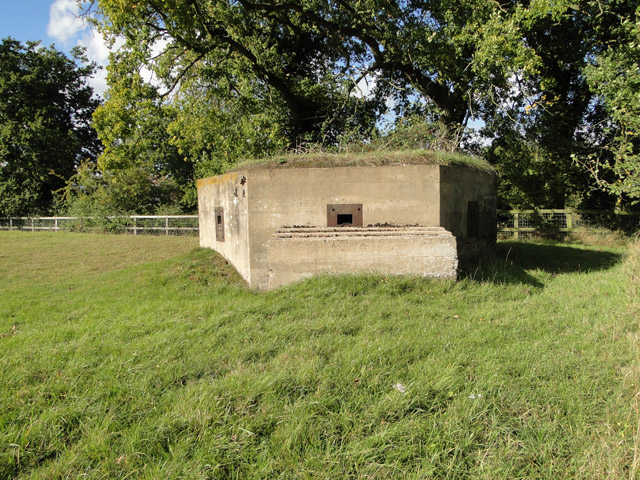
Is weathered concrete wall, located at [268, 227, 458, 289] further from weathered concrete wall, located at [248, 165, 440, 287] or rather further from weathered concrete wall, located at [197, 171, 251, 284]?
weathered concrete wall, located at [197, 171, 251, 284]

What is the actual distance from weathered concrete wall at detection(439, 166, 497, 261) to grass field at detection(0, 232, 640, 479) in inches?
77.3

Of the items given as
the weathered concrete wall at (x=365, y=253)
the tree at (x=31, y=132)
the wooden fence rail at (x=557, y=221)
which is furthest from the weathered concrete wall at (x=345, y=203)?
the tree at (x=31, y=132)

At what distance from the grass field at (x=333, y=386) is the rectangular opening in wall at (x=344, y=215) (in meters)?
1.49

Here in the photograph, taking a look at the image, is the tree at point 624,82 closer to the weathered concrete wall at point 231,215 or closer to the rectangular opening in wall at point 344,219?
the rectangular opening in wall at point 344,219

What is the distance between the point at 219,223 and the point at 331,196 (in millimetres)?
3674

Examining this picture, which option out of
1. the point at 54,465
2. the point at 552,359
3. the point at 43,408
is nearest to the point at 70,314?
the point at 43,408

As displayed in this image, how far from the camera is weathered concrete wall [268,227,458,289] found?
6.18 m

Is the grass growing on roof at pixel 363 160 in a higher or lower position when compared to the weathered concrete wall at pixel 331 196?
higher

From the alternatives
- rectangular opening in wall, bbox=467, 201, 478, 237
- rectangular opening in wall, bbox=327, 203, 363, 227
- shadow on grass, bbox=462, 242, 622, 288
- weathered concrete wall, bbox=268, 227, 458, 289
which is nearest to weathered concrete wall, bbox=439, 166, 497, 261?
rectangular opening in wall, bbox=467, 201, 478, 237

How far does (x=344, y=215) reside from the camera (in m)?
7.19

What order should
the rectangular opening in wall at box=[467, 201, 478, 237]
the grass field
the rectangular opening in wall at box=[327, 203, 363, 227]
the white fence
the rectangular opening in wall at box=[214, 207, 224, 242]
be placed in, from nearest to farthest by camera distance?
the grass field < the rectangular opening in wall at box=[327, 203, 363, 227] < the rectangular opening in wall at box=[467, 201, 478, 237] < the rectangular opening in wall at box=[214, 207, 224, 242] < the white fence

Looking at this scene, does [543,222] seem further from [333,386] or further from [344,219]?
[333,386]

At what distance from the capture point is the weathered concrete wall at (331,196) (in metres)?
6.96

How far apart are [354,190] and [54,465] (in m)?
5.75
